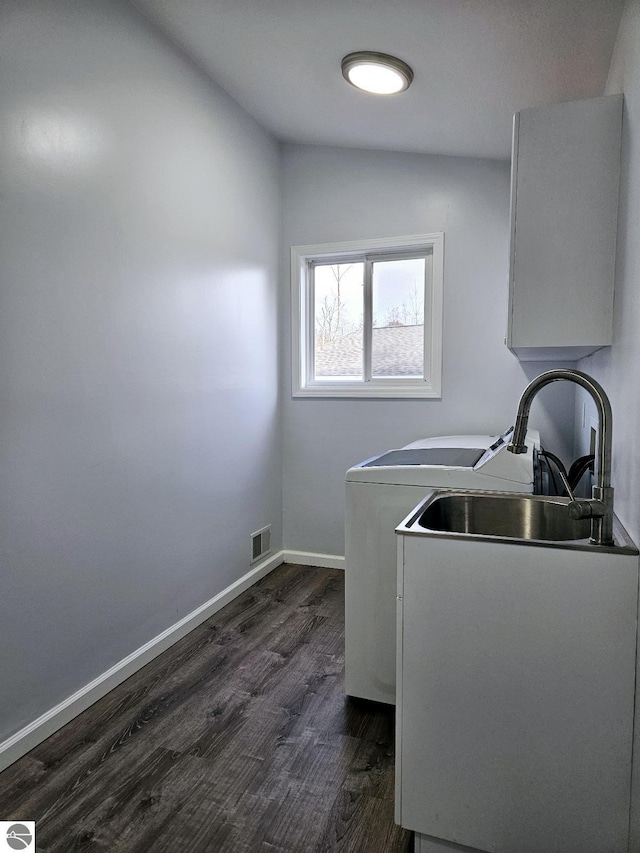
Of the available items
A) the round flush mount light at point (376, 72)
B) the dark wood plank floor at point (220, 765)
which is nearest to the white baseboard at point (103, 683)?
the dark wood plank floor at point (220, 765)

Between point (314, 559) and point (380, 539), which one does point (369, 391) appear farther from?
point (380, 539)

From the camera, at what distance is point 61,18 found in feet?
6.25

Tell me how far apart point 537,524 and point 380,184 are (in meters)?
2.41

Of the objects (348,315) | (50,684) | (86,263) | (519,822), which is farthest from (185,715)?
(348,315)

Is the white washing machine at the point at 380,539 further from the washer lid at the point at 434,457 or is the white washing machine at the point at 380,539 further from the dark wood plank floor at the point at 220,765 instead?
the dark wood plank floor at the point at 220,765

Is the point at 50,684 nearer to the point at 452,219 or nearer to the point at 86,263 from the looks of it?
the point at 86,263

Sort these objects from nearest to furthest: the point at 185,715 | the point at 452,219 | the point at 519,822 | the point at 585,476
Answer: the point at 519,822 → the point at 185,715 → the point at 585,476 → the point at 452,219

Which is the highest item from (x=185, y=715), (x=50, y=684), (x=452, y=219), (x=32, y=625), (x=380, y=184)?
(x=380, y=184)

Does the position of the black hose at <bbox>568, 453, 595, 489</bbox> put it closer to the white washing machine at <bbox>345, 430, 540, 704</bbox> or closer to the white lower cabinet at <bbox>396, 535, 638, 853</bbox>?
the white washing machine at <bbox>345, 430, 540, 704</bbox>

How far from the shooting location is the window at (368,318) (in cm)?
335

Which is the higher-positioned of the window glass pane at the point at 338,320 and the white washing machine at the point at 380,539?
the window glass pane at the point at 338,320

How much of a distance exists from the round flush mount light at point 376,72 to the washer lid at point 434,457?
4.89 feet

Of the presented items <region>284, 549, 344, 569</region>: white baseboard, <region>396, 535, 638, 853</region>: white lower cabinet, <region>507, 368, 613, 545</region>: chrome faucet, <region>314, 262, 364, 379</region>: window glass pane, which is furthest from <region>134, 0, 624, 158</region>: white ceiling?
<region>284, 549, 344, 569</region>: white baseboard

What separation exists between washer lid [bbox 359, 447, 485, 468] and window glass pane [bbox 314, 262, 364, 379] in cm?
122
